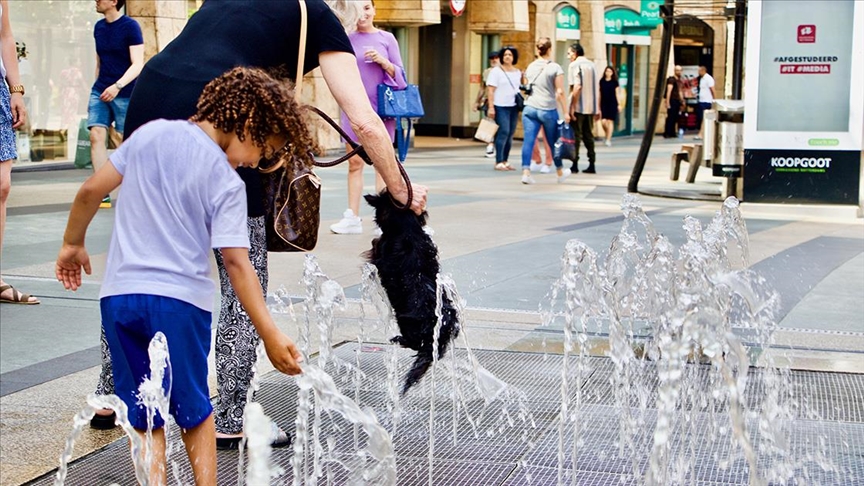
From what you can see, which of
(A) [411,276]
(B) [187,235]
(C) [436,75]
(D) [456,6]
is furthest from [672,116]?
(B) [187,235]

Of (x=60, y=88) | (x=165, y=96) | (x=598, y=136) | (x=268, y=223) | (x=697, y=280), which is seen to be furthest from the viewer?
(x=598, y=136)

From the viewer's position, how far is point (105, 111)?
972 cm

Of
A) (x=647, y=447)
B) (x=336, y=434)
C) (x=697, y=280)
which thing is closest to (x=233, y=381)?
(x=336, y=434)

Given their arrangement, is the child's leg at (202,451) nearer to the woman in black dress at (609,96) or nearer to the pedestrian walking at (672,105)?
the woman in black dress at (609,96)

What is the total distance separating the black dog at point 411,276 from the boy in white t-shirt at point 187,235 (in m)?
0.92

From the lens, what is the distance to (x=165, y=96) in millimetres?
3709

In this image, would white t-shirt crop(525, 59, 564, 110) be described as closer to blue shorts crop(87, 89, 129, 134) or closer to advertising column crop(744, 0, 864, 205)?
advertising column crop(744, 0, 864, 205)

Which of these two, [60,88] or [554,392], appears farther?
[60,88]

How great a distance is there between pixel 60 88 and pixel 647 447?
45.4ft

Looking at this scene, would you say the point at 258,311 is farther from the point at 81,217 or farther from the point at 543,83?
the point at 543,83

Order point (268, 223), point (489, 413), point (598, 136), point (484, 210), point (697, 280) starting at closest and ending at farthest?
point (268, 223), point (489, 413), point (697, 280), point (484, 210), point (598, 136)

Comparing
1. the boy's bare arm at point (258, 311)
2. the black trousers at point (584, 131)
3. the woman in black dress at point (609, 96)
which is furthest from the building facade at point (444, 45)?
the boy's bare arm at point (258, 311)

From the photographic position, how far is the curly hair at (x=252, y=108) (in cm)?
313

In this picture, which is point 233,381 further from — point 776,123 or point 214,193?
point 776,123
